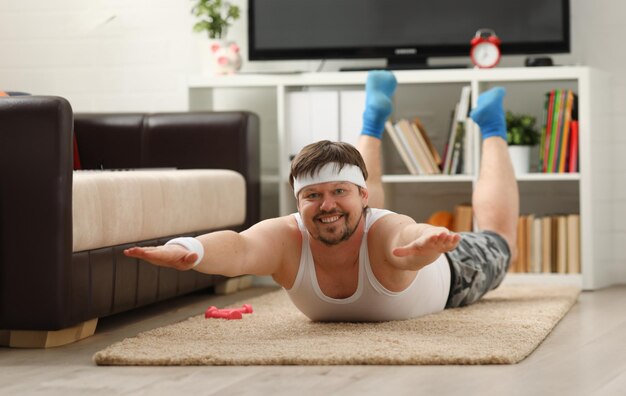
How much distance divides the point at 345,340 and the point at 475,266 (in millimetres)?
727

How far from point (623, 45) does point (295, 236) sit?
2.08m

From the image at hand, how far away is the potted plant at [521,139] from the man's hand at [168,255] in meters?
2.09

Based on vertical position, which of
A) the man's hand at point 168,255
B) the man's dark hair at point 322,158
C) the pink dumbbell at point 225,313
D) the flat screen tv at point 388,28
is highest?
the flat screen tv at point 388,28

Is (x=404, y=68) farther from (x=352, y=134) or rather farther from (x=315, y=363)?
(x=315, y=363)

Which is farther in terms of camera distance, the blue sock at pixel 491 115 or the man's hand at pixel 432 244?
the blue sock at pixel 491 115

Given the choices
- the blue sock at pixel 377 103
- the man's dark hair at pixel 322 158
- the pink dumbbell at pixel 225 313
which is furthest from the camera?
the blue sock at pixel 377 103

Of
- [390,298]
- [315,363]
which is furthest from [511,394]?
[390,298]

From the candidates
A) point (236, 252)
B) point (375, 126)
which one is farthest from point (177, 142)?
point (236, 252)

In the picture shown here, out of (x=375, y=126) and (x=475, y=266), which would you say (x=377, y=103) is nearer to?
(x=375, y=126)

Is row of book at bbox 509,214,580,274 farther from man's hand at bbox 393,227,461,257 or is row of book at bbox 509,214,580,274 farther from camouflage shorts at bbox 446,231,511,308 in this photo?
man's hand at bbox 393,227,461,257

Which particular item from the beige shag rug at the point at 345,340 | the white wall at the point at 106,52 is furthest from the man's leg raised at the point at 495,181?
the white wall at the point at 106,52

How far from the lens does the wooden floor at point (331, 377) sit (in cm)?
199

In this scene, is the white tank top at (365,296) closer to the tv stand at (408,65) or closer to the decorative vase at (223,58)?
the tv stand at (408,65)

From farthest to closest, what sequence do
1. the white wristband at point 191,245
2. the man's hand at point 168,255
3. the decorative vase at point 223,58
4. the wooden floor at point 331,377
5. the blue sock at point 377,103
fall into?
the decorative vase at point 223,58 < the blue sock at point 377,103 < the white wristband at point 191,245 < the man's hand at point 168,255 < the wooden floor at point 331,377
